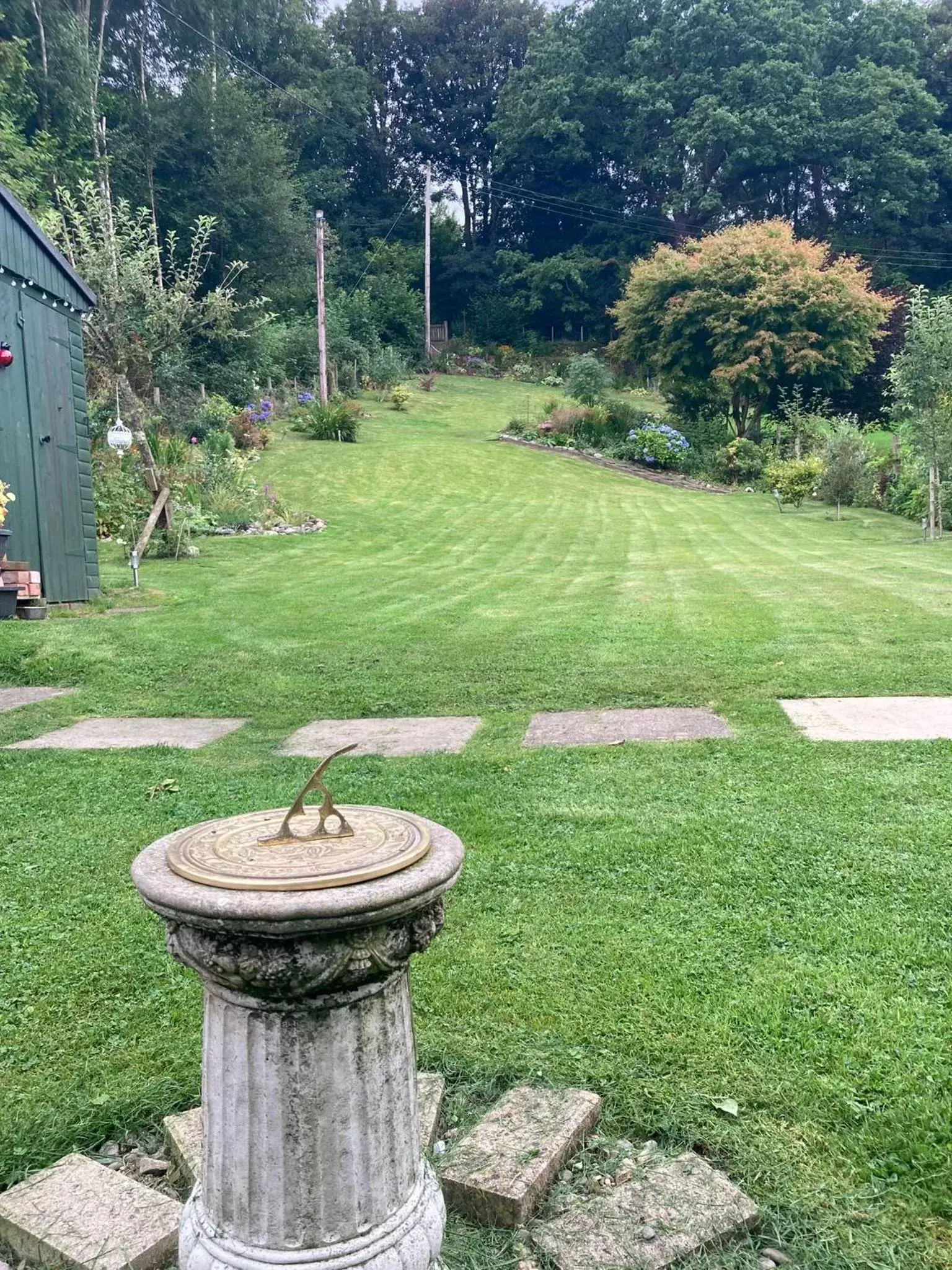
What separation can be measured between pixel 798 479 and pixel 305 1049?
1937cm

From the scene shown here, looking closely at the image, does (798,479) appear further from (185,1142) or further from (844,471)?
(185,1142)

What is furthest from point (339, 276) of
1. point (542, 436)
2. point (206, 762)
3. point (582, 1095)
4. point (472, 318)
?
point (582, 1095)

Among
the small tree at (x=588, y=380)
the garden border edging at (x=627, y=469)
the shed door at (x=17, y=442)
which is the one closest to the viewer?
the shed door at (x=17, y=442)

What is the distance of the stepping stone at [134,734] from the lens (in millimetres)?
5012

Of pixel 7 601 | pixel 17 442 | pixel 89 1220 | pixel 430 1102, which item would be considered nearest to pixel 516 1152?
pixel 430 1102

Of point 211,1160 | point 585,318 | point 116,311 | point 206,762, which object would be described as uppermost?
point 585,318

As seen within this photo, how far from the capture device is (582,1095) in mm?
2041

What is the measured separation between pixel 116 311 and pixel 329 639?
30.9 feet

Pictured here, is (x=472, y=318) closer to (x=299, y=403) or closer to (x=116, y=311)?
(x=299, y=403)

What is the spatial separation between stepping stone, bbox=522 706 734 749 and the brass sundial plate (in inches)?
118

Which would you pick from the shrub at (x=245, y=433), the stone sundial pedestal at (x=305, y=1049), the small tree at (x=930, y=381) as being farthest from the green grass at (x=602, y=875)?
the shrub at (x=245, y=433)

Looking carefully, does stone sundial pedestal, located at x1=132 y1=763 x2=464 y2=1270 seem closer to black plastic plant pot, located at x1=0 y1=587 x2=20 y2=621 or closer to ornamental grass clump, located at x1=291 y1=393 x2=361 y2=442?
black plastic plant pot, located at x1=0 y1=587 x2=20 y2=621

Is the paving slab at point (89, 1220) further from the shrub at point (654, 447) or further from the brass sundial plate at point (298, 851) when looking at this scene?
the shrub at point (654, 447)

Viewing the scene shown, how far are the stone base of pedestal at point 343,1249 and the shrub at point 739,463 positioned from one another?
76.0 ft
